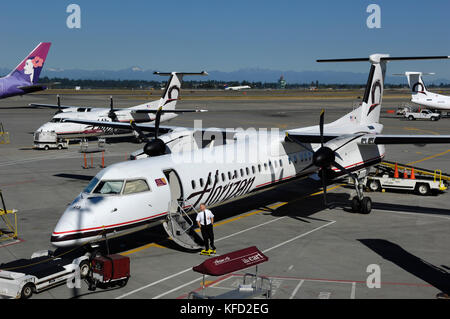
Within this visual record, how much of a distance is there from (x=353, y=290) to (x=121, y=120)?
33.8 metres

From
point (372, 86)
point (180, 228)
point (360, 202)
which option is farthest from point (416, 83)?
point (180, 228)

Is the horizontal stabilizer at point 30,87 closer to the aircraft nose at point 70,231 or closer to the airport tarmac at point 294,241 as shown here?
the airport tarmac at point 294,241

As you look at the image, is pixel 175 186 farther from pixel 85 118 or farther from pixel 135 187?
pixel 85 118

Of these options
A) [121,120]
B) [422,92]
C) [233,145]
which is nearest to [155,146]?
[233,145]

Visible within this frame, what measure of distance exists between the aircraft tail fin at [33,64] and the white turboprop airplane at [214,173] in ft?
128

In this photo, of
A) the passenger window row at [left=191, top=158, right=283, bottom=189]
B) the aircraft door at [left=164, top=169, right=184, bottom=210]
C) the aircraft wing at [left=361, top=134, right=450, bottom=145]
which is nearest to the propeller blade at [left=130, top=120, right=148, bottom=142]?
the passenger window row at [left=191, top=158, right=283, bottom=189]

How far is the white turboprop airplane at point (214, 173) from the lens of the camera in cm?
1419

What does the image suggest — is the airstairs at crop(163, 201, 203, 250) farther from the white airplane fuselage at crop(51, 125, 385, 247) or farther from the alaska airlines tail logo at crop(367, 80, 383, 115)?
the alaska airlines tail logo at crop(367, 80, 383, 115)

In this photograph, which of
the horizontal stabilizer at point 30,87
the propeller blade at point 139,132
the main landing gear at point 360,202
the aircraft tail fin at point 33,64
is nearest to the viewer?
the main landing gear at point 360,202

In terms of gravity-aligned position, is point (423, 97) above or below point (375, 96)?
above

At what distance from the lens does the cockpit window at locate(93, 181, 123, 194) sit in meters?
14.7

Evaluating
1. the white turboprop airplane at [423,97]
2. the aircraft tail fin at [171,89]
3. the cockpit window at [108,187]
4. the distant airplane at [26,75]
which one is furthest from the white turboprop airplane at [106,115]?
the white turboprop airplane at [423,97]

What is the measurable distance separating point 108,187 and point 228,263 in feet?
17.9

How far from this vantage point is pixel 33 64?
6000 cm
